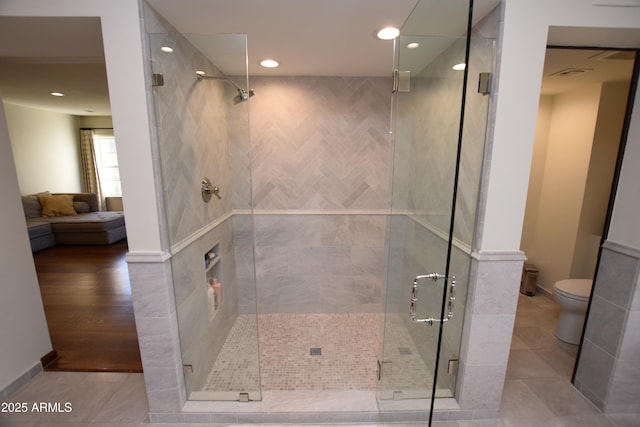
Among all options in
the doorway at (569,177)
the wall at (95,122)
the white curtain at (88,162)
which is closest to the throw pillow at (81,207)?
the white curtain at (88,162)

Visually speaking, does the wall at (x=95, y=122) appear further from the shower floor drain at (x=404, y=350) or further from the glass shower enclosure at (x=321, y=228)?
the shower floor drain at (x=404, y=350)

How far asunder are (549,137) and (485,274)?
2.52 meters

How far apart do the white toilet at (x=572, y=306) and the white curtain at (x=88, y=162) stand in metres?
8.11

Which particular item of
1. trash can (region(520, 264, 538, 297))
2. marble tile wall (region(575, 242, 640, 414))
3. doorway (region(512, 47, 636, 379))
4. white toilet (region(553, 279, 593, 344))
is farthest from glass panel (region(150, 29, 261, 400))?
trash can (region(520, 264, 538, 297))

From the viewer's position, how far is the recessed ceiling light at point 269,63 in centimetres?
206

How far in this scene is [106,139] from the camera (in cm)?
647

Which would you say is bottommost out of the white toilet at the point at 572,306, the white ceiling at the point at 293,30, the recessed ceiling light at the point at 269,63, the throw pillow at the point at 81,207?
the white toilet at the point at 572,306

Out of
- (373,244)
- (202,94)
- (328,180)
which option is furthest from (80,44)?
(373,244)

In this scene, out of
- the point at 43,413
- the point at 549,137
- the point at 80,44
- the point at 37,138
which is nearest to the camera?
the point at 80,44

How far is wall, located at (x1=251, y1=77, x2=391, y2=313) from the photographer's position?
246cm

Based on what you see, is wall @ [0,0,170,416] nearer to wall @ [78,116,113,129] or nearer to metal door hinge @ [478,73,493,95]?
metal door hinge @ [478,73,493,95]

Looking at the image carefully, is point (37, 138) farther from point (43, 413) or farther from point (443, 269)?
point (443, 269)

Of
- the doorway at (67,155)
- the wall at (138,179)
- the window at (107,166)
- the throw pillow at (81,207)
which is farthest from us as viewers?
the window at (107,166)

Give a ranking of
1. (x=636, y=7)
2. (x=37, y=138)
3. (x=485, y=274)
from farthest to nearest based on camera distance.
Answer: (x=37, y=138) → (x=485, y=274) → (x=636, y=7)
